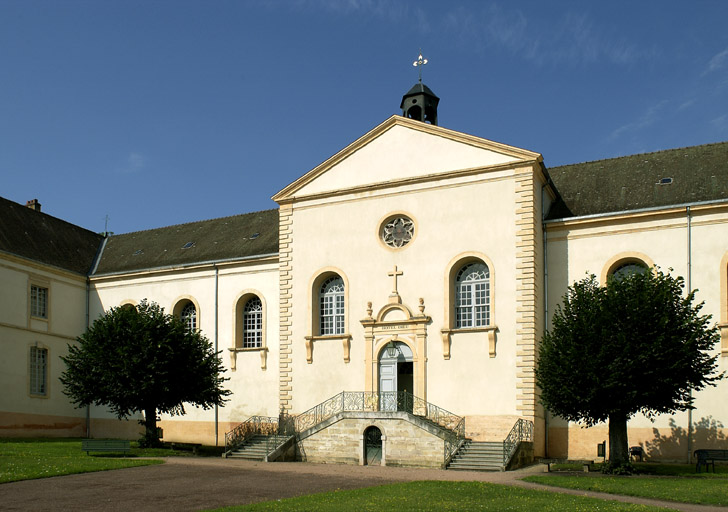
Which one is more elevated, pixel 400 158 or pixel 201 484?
pixel 400 158

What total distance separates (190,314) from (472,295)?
13408 mm

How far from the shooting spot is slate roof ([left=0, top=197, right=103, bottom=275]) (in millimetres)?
35000

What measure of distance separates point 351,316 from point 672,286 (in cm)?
1131

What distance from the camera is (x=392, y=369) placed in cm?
2838

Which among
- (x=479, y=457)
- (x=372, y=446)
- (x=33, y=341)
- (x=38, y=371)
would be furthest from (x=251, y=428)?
(x=33, y=341)

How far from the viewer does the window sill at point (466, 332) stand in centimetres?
2661

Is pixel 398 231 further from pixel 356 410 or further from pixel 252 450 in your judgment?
pixel 252 450

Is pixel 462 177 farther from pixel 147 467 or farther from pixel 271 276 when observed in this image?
pixel 147 467

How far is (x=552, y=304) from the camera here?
27500 mm

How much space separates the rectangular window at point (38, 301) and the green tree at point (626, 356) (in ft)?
72.7

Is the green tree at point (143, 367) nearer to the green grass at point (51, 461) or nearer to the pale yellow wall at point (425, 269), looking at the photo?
the green grass at point (51, 461)

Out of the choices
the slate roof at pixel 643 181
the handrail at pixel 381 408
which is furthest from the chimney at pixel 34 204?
the slate roof at pixel 643 181

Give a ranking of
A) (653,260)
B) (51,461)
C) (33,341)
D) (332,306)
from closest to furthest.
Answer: (51,461), (653,260), (332,306), (33,341)

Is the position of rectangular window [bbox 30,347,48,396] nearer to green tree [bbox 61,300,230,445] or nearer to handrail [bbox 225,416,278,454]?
green tree [bbox 61,300,230,445]
